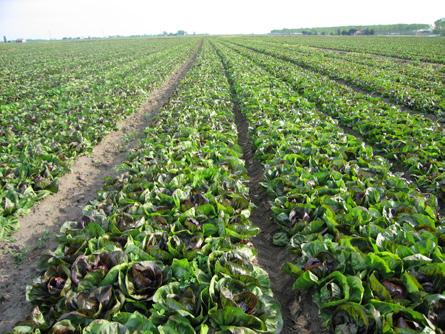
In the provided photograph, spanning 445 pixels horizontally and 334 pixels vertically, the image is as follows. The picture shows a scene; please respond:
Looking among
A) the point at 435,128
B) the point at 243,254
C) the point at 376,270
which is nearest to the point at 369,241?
the point at 376,270

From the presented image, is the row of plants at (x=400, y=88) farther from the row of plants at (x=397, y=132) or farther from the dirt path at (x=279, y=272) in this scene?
the dirt path at (x=279, y=272)

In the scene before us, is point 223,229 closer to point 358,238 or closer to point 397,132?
point 358,238

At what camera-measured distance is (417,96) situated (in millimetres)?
15383

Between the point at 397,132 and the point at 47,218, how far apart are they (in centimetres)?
937

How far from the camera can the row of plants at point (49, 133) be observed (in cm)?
696

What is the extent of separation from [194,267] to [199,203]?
160cm

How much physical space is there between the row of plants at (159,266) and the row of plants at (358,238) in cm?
69

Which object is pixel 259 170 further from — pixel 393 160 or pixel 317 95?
pixel 317 95

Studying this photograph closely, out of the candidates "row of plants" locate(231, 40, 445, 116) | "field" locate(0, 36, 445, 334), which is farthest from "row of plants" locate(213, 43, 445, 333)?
"row of plants" locate(231, 40, 445, 116)

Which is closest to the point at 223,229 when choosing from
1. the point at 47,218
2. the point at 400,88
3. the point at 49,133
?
the point at 47,218

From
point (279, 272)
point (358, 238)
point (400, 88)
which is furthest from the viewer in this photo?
point (400, 88)

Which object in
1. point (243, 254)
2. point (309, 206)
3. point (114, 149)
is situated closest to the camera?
point (243, 254)

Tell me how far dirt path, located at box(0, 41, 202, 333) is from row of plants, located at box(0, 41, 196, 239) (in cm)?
29

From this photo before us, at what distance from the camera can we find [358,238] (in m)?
4.43
